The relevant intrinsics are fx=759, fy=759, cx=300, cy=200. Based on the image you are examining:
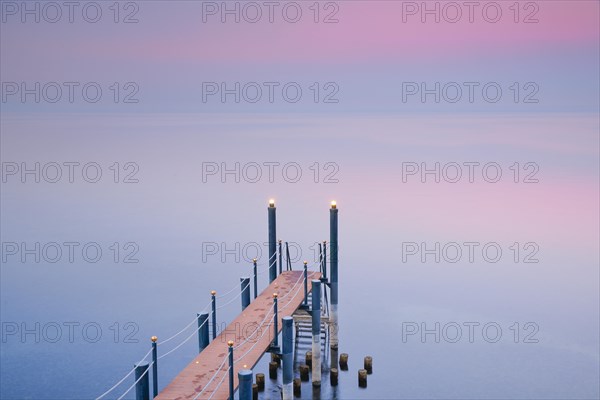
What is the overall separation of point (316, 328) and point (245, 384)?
6.84m

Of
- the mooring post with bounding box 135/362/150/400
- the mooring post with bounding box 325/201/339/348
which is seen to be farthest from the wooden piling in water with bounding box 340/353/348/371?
the mooring post with bounding box 135/362/150/400

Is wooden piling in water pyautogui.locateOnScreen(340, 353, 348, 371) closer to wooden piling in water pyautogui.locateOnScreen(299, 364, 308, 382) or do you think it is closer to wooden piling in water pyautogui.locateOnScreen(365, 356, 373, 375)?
wooden piling in water pyautogui.locateOnScreen(365, 356, 373, 375)

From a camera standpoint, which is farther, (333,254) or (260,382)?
(333,254)

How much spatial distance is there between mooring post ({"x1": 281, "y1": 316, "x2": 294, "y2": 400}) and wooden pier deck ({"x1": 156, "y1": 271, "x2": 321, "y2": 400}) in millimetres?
577

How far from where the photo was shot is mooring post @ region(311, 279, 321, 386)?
899 inches

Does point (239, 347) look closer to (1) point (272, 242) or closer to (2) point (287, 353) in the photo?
(2) point (287, 353)

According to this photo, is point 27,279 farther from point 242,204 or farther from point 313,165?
point 313,165

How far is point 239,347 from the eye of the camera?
64.9 feet

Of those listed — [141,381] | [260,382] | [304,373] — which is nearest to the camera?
[141,381]

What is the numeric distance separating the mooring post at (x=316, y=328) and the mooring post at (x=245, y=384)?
639 centimetres

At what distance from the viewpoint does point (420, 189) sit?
71.4 m

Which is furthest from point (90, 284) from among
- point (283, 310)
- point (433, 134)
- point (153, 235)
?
point (433, 134)

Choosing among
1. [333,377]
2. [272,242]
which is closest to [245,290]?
[272,242]

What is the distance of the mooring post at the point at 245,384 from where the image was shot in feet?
54.2
